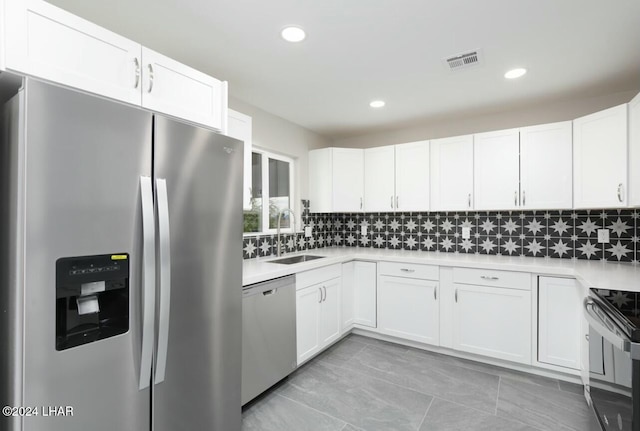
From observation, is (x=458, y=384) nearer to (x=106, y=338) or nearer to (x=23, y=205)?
(x=106, y=338)

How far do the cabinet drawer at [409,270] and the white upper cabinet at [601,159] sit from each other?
1321 millimetres

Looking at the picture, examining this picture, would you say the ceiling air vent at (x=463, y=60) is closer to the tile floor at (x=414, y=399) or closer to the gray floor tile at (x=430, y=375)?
the tile floor at (x=414, y=399)

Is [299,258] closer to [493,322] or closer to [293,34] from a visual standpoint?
[493,322]

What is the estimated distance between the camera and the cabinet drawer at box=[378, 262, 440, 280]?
2.92 metres

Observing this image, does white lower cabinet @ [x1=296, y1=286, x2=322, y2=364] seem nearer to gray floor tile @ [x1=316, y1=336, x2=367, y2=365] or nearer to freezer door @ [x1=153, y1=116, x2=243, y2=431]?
gray floor tile @ [x1=316, y1=336, x2=367, y2=365]

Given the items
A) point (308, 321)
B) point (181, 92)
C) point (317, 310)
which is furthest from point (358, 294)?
point (181, 92)

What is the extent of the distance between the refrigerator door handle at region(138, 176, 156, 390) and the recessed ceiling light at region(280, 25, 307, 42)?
1.21 meters

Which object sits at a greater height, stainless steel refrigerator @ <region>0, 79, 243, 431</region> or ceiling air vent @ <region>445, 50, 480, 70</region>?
ceiling air vent @ <region>445, 50, 480, 70</region>

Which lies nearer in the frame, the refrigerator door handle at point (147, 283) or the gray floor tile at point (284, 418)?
the refrigerator door handle at point (147, 283)

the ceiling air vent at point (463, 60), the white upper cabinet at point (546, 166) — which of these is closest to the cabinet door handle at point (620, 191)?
the white upper cabinet at point (546, 166)

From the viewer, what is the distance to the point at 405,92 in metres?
2.64

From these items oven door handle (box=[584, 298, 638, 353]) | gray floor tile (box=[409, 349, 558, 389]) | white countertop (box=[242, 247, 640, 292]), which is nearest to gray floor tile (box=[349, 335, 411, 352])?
gray floor tile (box=[409, 349, 558, 389])

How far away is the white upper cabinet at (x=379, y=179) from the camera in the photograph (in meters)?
3.50

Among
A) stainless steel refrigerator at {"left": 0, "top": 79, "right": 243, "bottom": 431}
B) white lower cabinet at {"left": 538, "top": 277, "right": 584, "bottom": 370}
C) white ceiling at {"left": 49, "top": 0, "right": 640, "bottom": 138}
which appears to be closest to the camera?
stainless steel refrigerator at {"left": 0, "top": 79, "right": 243, "bottom": 431}
